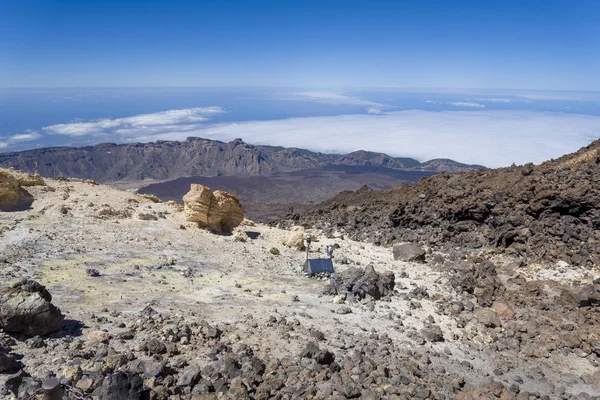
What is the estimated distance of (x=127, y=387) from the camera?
5008 millimetres

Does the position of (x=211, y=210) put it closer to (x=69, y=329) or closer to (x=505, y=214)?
(x=69, y=329)

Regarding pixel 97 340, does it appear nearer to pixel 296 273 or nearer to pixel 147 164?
pixel 296 273

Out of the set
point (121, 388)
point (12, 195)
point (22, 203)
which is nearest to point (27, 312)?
point (121, 388)

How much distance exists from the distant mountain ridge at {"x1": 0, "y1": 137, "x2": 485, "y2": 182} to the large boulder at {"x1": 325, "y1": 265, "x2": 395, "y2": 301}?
102 metres

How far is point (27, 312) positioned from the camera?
596 centimetres

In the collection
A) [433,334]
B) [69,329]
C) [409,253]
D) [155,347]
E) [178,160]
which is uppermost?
[69,329]

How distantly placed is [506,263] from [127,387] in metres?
11.9

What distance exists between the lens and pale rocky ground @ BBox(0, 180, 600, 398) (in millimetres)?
7371

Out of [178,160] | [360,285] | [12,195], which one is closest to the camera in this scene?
[360,285]

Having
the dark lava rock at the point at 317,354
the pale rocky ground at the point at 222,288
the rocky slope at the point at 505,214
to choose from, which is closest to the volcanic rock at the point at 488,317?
the pale rocky ground at the point at 222,288

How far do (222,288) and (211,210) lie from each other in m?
5.97

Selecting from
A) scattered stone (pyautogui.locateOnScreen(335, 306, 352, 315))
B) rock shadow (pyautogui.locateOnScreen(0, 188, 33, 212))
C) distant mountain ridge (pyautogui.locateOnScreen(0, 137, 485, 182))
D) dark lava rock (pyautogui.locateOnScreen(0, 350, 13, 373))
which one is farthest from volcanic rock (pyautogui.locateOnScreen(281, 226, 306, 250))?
distant mountain ridge (pyautogui.locateOnScreen(0, 137, 485, 182))

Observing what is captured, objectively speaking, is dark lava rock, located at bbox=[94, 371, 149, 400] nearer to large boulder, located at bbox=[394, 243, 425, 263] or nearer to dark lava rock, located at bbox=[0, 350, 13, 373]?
dark lava rock, located at bbox=[0, 350, 13, 373]

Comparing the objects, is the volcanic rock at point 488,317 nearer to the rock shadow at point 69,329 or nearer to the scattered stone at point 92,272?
the rock shadow at point 69,329
